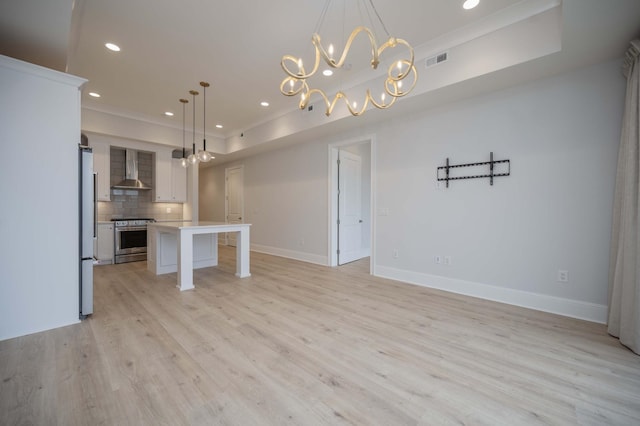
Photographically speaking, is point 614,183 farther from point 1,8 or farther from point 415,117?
point 1,8

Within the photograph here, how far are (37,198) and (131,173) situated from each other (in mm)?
4080

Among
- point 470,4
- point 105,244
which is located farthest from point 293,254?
point 470,4

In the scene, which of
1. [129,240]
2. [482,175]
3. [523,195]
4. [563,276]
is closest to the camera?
[563,276]

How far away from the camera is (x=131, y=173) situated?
6.09 m

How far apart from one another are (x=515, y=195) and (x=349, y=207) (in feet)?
10.2

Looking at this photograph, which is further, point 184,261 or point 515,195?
point 184,261

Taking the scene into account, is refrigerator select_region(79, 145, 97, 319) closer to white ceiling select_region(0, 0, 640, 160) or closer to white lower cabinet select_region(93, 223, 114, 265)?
white ceiling select_region(0, 0, 640, 160)

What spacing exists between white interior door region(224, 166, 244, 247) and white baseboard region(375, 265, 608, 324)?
4.94 metres

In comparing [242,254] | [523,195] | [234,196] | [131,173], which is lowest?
[242,254]

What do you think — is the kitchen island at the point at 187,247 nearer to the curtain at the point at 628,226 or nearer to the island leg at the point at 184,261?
the island leg at the point at 184,261

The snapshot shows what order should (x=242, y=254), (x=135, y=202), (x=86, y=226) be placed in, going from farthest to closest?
(x=135, y=202), (x=242, y=254), (x=86, y=226)

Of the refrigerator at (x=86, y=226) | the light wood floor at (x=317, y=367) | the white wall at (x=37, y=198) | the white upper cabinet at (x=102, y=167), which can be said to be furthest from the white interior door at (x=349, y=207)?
the white upper cabinet at (x=102, y=167)

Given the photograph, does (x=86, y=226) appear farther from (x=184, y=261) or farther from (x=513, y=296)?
(x=513, y=296)

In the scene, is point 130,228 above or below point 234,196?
below
